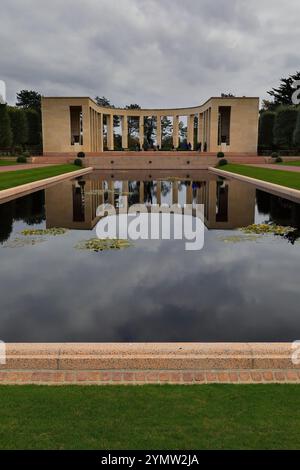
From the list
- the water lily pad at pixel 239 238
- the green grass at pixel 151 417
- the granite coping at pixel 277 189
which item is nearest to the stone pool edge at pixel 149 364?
the green grass at pixel 151 417

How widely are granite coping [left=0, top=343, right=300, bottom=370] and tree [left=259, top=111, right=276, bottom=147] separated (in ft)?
212

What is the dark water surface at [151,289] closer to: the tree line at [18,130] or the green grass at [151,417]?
the green grass at [151,417]

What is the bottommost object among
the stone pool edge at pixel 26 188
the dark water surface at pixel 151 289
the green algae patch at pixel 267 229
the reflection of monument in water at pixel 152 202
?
the dark water surface at pixel 151 289

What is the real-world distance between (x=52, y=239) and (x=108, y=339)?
20.1ft

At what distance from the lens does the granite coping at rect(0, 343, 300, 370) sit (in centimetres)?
415

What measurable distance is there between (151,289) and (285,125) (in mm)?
55012

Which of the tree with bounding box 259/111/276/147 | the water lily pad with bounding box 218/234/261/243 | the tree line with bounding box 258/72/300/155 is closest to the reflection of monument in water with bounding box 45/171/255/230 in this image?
the water lily pad with bounding box 218/234/261/243

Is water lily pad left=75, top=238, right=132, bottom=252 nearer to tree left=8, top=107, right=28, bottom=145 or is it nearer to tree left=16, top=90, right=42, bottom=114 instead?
tree left=8, top=107, right=28, bottom=145

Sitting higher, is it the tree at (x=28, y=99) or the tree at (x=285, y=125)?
the tree at (x=28, y=99)

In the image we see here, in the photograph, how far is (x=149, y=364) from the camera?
4.16 meters

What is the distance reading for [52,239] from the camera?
10.7 metres

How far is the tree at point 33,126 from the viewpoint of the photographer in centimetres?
6600

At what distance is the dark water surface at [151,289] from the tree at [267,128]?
184 ft

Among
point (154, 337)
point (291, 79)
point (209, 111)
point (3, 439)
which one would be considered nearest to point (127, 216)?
point (154, 337)
